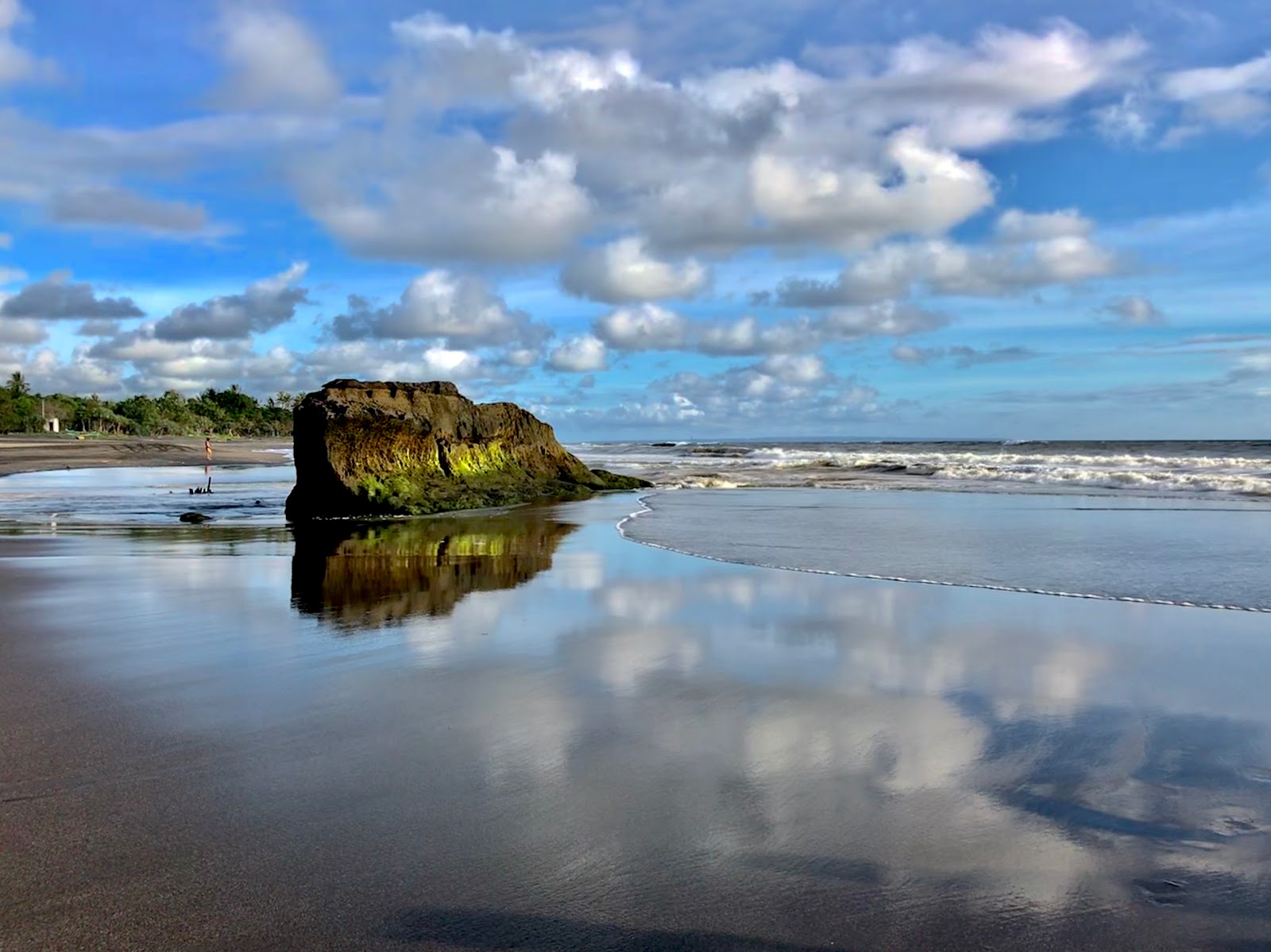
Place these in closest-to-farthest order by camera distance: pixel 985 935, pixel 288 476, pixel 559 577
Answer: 1. pixel 985 935
2. pixel 559 577
3. pixel 288 476

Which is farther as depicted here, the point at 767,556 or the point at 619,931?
the point at 767,556

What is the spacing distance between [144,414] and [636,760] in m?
125

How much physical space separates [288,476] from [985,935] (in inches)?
1373

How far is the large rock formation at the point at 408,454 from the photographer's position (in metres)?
18.2

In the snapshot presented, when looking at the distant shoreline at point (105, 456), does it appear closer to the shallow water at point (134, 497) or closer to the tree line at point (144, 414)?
the shallow water at point (134, 497)

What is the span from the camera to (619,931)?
289 centimetres

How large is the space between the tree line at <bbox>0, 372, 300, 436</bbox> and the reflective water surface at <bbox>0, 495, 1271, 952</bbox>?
109347 mm

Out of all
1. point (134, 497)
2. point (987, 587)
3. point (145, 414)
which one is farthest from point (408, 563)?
point (145, 414)

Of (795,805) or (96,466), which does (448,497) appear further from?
(96,466)

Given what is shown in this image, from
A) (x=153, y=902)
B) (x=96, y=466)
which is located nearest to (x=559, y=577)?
(x=153, y=902)

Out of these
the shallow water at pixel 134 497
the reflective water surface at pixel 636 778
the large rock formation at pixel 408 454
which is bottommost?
the reflective water surface at pixel 636 778

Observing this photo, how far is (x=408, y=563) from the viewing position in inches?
442

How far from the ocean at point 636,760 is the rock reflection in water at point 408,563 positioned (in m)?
0.12

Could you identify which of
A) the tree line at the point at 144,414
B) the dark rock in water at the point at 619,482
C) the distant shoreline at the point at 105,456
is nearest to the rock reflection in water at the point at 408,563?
the dark rock in water at the point at 619,482
